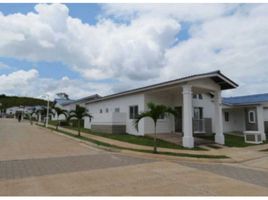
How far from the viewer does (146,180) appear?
6652 millimetres

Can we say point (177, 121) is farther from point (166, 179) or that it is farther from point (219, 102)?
point (166, 179)

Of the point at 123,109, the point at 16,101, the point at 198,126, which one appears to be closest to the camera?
the point at 198,126

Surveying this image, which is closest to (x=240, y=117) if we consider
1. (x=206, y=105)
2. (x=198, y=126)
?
(x=206, y=105)

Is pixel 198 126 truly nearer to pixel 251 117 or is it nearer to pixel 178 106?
pixel 178 106

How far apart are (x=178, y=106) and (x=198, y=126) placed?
225 cm

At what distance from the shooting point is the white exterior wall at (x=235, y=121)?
25.5 m

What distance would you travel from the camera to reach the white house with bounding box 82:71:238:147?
14.3 m

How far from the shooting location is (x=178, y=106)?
63.0 ft

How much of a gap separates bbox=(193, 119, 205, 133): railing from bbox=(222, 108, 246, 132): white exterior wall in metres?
7.94

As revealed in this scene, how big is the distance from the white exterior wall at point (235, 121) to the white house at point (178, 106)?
4.53 m

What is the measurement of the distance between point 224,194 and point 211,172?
2663mm

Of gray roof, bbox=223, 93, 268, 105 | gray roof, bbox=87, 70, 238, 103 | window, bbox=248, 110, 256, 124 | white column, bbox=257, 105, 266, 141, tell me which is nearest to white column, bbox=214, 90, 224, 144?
gray roof, bbox=87, 70, 238, 103

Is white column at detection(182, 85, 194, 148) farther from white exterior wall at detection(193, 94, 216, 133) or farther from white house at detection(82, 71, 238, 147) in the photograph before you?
white exterior wall at detection(193, 94, 216, 133)

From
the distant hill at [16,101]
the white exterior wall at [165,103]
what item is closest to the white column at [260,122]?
the white exterior wall at [165,103]
